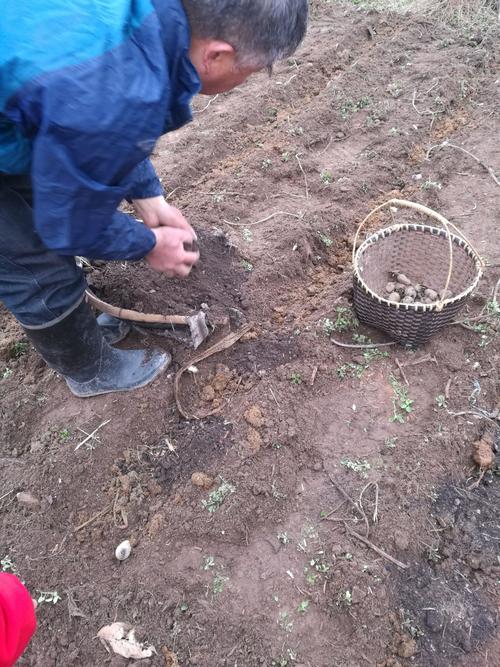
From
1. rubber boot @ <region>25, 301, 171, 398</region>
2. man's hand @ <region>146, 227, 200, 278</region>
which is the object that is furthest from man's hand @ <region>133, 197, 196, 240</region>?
rubber boot @ <region>25, 301, 171, 398</region>

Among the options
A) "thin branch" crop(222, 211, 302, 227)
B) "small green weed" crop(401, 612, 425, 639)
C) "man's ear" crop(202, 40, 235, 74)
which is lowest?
"small green weed" crop(401, 612, 425, 639)

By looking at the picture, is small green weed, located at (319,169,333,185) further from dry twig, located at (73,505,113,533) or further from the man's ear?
dry twig, located at (73,505,113,533)

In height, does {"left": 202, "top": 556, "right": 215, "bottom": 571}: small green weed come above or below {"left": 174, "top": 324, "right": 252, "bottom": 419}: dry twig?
below

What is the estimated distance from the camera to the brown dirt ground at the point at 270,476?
6.39 ft

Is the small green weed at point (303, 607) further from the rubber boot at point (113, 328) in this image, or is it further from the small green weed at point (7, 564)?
the rubber boot at point (113, 328)

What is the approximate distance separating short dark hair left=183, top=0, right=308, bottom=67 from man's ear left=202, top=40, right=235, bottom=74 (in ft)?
0.05

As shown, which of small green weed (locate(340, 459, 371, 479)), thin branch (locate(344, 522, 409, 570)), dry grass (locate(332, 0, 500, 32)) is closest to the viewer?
thin branch (locate(344, 522, 409, 570))

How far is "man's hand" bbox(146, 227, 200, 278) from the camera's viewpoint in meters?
1.89

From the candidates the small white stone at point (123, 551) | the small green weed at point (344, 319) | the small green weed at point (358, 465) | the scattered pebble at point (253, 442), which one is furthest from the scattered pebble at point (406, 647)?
the small green weed at point (344, 319)

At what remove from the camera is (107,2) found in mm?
1284

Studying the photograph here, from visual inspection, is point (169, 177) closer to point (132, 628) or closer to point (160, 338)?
point (160, 338)

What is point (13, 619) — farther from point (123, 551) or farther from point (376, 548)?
point (376, 548)

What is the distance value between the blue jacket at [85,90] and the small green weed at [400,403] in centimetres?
171

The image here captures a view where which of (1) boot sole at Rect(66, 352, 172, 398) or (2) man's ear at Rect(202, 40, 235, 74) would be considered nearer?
(2) man's ear at Rect(202, 40, 235, 74)
